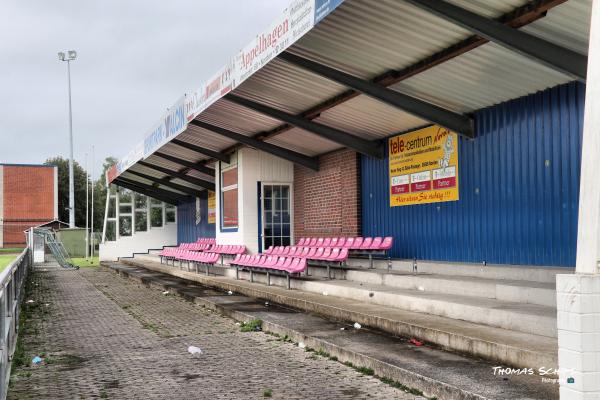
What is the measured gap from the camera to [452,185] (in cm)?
1205

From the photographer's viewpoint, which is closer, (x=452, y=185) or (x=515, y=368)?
(x=515, y=368)

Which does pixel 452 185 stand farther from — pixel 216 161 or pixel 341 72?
pixel 216 161

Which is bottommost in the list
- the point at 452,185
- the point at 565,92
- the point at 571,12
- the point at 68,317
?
the point at 68,317

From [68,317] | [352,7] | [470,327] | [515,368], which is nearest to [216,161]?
[68,317]

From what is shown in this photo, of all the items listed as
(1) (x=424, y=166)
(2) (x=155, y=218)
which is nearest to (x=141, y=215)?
(2) (x=155, y=218)

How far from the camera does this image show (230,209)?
19844 millimetres

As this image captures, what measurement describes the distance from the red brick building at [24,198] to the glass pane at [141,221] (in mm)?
28657

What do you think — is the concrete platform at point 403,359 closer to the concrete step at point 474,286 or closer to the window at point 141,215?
the concrete step at point 474,286

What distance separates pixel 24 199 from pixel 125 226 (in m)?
30.8

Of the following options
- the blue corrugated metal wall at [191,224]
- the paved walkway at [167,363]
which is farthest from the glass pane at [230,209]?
the paved walkway at [167,363]

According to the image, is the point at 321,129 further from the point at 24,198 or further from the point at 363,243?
the point at 24,198

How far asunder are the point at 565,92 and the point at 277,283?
295 inches

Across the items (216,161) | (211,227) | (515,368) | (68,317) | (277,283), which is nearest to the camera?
(515,368)

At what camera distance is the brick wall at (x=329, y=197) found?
15.7 meters
